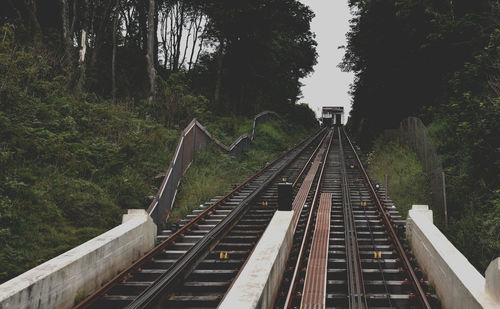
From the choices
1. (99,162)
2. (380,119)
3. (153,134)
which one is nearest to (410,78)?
(380,119)

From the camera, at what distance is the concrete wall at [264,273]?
440cm

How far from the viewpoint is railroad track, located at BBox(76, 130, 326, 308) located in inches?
231

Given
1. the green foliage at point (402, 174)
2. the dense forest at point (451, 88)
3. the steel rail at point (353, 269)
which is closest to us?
the steel rail at point (353, 269)

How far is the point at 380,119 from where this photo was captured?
28672mm

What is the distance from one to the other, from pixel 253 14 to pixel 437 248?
27027mm

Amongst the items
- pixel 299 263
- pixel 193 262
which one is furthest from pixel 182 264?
pixel 299 263

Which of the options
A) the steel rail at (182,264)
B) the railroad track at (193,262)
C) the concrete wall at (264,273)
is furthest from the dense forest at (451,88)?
the steel rail at (182,264)

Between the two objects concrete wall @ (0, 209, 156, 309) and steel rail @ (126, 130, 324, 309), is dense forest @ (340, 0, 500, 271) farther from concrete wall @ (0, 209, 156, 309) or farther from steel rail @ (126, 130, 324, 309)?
concrete wall @ (0, 209, 156, 309)

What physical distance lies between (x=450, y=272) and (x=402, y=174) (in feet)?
37.1

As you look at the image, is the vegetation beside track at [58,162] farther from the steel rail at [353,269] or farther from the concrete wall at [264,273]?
the steel rail at [353,269]

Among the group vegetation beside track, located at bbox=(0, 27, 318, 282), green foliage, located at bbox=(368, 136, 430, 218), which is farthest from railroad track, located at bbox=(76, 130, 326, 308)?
green foliage, located at bbox=(368, 136, 430, 218)

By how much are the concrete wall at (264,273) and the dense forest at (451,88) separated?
4.41 metres

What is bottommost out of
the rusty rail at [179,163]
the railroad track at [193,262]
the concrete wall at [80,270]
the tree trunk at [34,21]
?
the railroad track at [193,262]

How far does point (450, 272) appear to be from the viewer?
5457 millimetres
